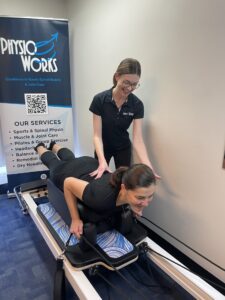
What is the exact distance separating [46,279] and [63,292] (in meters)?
0.35

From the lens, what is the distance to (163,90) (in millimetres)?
1779

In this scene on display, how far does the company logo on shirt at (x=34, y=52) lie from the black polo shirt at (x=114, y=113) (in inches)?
45.2

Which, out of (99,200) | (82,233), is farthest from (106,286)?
(99,200)

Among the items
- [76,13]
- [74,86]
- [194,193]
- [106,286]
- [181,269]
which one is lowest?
[106,286]

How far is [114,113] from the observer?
5.92 feet

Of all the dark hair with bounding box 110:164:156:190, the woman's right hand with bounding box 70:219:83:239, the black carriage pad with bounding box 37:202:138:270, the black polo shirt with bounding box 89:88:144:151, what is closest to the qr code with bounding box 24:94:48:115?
the black polo shirt with bounding box 89:88:144:151

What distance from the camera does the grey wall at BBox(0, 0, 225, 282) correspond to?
1446mm

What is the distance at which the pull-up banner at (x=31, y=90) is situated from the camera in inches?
96.7

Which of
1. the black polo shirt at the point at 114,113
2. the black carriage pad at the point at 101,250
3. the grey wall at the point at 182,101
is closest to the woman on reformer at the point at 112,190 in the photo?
the black carriage pad at the point at 101,250

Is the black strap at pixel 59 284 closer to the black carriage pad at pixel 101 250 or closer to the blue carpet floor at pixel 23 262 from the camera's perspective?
the black carriage pad at pixel 101 250

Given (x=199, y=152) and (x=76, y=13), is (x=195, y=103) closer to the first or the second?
(x=199, y=152)

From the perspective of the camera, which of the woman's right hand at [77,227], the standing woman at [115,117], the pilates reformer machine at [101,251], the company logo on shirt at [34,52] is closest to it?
the pilates reformer machine at [101,251]

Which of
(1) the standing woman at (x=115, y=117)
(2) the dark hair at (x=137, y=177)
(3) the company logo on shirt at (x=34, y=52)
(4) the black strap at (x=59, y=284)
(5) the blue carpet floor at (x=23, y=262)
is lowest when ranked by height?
(5) the blue carpet floor at (x=23, y=262)

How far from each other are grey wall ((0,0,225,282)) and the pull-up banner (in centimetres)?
60
